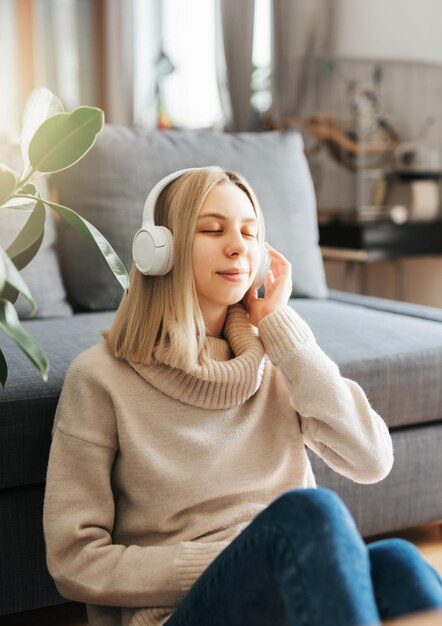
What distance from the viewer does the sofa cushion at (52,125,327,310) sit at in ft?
6.44

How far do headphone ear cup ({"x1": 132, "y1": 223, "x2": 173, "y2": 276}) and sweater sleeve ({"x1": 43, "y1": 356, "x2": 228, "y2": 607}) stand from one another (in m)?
0.16

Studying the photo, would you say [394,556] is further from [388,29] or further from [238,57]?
[238,57]

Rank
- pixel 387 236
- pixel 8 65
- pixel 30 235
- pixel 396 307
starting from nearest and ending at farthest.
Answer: pixel 30 235, pixel 396 307, pixel 387 236, pixel 8 65

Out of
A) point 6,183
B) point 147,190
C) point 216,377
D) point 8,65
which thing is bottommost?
point 8,65

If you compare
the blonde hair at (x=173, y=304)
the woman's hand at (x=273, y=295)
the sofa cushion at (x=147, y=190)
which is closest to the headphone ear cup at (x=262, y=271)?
the woman's hand at (x=273, y=295)

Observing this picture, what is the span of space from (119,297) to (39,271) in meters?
0.19

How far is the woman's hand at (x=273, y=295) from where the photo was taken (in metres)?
1.18

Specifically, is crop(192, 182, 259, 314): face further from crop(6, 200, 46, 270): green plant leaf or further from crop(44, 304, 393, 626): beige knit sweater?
crop(6, 200, 46, 270): green plant leaf

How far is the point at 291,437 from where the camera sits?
1.18 m

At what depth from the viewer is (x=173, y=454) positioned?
3.67 feet

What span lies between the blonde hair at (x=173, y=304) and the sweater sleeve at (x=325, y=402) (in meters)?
0.10

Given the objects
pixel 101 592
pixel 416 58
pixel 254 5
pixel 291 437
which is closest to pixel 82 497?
pixel 101 592

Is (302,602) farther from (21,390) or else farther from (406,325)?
(406,325)

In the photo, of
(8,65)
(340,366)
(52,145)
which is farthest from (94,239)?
(8,65)
